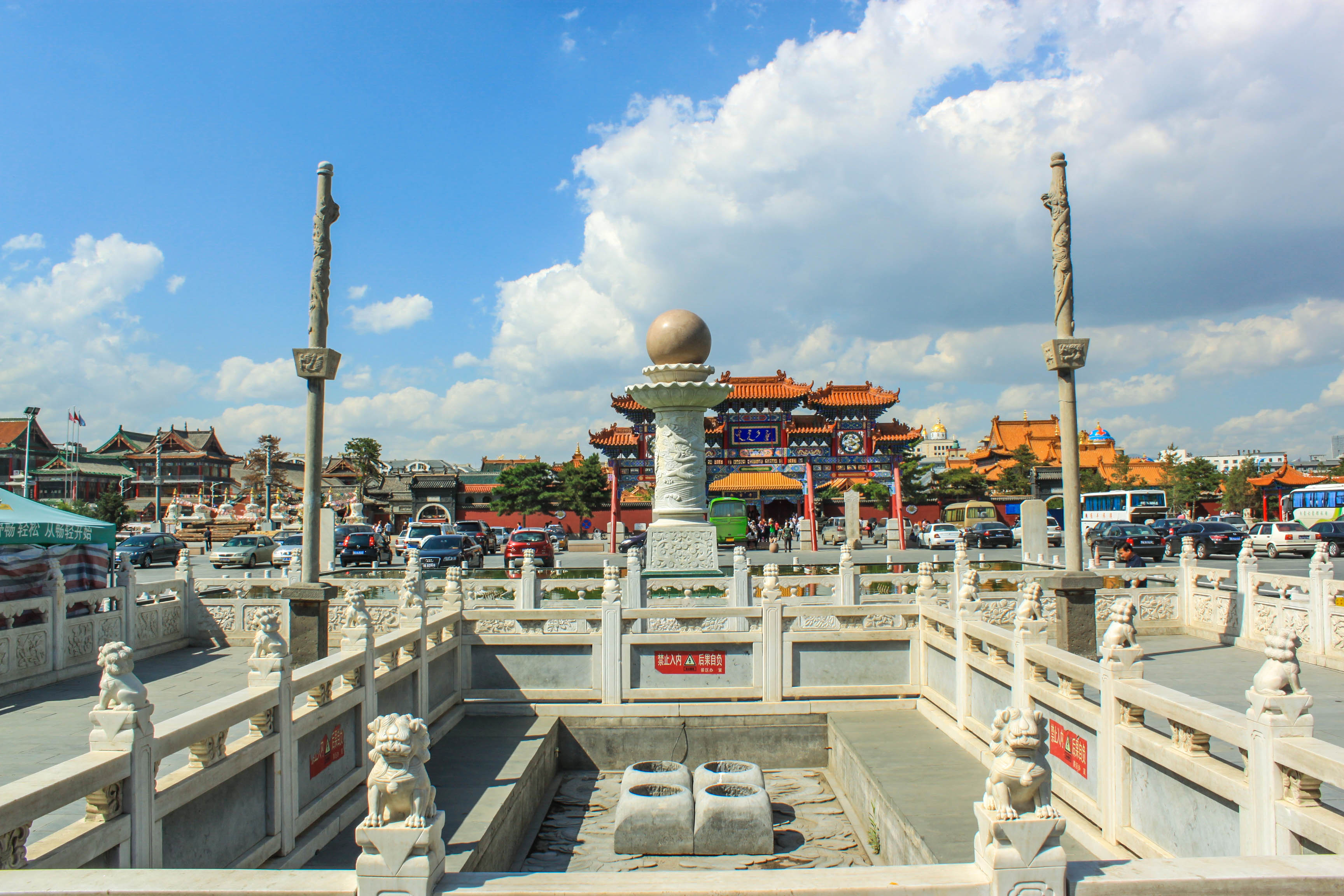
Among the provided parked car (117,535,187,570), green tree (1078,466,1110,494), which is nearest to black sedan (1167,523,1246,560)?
green tree (1078,466,1110,494)

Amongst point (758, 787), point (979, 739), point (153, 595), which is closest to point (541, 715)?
point (758, 787)

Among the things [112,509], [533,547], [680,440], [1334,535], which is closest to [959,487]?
[1334,535]

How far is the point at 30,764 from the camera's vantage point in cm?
745

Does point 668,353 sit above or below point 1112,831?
above

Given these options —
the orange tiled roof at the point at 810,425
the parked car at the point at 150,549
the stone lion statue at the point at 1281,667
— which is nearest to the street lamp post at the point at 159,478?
the parked car at the point at 150,549

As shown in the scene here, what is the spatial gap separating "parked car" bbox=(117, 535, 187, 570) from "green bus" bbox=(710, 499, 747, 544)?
71.5ft

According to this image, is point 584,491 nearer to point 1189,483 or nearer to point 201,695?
point 1189,483

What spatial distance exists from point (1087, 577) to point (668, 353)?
12.2 metres

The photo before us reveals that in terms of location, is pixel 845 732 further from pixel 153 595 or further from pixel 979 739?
pixel 153 595

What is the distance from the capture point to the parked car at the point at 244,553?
32.7 meters

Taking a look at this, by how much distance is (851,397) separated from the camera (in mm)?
39719

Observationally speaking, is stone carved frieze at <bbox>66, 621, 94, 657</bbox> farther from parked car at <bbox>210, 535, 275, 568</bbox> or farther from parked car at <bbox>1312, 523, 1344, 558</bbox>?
parked car at <bbox>1312, 523, 1344, 558</bbox>

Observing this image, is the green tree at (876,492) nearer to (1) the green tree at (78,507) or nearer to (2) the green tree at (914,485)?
(2) the green tree at (914,485)

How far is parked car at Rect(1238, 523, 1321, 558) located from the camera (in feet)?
103
